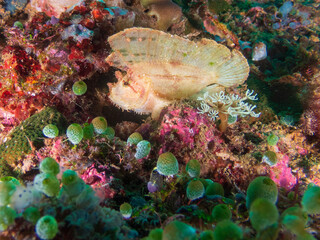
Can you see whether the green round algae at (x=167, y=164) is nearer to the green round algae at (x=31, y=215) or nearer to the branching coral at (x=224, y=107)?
the branching coral at (x=224, y=107)

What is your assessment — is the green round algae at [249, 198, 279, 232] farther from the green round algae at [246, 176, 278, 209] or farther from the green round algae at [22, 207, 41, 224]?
the green round algae at [22, 207, 41, 224]

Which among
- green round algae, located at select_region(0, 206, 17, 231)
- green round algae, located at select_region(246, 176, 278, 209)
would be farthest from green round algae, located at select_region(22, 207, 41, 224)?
green round algae, located at select_region(246, 176, 278, 209)

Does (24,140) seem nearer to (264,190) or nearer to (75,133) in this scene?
(75,133)

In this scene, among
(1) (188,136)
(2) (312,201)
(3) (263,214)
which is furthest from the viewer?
(1) (188,136)

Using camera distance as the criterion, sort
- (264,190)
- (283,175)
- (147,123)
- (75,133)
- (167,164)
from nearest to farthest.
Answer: (264,190)
(167,164)
(75,133)
(283,175)
(147,123)

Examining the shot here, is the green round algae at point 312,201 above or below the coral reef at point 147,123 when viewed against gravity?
above

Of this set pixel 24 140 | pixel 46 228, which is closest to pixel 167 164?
pixel 46 228

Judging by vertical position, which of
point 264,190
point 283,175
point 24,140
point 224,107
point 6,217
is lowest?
point 24,140

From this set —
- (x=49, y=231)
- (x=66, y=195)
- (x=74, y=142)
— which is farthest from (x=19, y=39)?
(x=49, y=231)

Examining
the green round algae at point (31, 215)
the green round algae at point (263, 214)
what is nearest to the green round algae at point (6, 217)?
the green round algae at point (31, 215)
